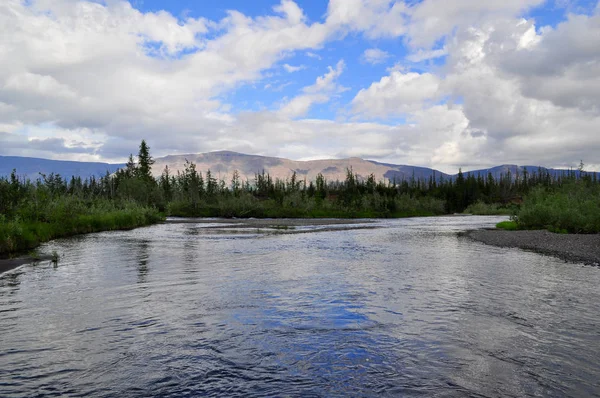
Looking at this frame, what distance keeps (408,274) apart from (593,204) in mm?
28899

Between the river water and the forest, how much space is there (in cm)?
1599

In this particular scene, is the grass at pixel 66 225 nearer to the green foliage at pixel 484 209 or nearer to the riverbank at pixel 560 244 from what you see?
the riverbank at pixel 560 244

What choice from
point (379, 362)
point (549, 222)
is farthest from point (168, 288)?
point (549, 222)

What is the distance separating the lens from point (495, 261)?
2628cm

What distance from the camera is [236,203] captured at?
99.9 meters

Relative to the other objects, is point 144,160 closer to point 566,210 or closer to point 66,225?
point 66,225

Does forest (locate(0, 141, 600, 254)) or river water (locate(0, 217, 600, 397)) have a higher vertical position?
forest (locate(0, 141, 600, 254))

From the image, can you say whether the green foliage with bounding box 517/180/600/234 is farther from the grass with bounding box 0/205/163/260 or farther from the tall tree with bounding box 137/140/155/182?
the tall tree with bounding box 137/140/155/182

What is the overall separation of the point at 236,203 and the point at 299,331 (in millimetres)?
88885

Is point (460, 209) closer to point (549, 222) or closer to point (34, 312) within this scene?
point (549, 222)

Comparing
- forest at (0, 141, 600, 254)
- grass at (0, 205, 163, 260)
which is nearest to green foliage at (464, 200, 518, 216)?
forest at (0, 141, 600, 254)

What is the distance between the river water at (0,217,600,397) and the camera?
874 centimetres

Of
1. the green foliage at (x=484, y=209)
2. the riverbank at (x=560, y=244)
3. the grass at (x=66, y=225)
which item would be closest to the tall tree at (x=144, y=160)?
the grass at (x=66, y=225)

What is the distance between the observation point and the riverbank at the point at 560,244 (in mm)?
27959
